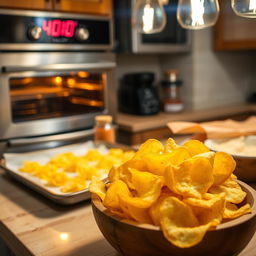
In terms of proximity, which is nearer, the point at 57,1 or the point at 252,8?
the point at 252,8

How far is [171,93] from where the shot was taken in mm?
2473

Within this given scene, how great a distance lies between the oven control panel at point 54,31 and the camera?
1579mm

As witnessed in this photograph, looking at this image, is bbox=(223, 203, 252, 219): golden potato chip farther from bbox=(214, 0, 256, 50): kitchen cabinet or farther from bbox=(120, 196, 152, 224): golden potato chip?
bbox=(214, 0, 256, 50): kitchen cabinet

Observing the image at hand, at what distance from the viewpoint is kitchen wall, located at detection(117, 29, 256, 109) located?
2482mm

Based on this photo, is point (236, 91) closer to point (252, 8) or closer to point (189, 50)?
point (189, 50)

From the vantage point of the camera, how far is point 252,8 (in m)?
0.71

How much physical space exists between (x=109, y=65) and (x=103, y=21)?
23cm

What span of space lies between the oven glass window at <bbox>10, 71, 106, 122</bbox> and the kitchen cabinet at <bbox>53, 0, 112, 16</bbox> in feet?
1.02

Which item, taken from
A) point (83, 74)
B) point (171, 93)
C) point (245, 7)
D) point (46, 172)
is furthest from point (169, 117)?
point (245, 7)

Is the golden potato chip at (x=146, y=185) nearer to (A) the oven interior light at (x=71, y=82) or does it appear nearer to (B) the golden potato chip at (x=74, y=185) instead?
(B) the golden potato chip at (x=74, y=185)

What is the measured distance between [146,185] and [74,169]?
54 centimetres

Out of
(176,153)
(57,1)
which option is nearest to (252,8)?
(176,153)

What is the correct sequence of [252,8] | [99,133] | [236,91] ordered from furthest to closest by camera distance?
[236,91]
[99,133]
[252,8]


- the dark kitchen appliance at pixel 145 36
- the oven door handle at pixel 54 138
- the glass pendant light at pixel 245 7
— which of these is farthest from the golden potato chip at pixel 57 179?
the dark kitchen appliance at pixel 145 36
